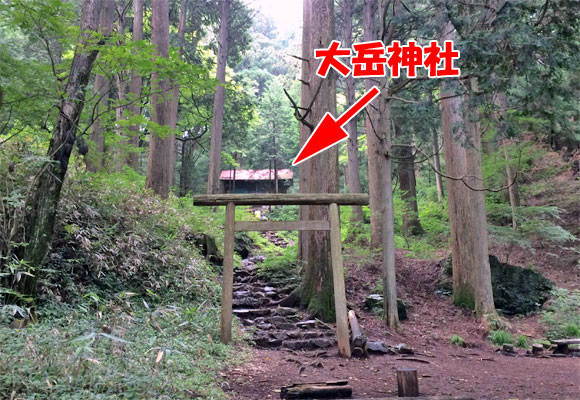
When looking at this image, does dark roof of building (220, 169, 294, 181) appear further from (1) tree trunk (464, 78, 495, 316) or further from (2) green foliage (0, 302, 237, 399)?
(2) green foliage (0, 302, 237, 399)

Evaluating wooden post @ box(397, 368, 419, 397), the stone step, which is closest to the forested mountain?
the stone step

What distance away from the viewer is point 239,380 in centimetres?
489

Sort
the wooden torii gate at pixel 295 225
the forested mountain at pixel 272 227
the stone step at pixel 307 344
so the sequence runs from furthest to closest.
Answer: the stone step at pixel 307 344, the wooden torii gate at pixel 295 225, the forested mountain at pixel 272 227

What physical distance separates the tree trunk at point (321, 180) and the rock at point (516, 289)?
447cm

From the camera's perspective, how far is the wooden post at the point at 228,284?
6.29 metres

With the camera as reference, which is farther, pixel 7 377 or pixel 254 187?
pixel 254 187

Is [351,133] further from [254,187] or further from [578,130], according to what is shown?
[254,187]

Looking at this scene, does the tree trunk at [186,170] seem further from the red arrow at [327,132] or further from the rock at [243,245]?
the red arrow at [327,132]

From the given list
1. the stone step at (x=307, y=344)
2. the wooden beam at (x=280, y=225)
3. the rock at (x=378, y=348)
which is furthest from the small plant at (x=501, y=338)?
the wooden beam at (x=280, y=225)

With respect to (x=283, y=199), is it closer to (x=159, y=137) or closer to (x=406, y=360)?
(x=406, y=360)

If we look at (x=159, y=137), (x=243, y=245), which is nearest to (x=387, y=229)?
(x=159, y=137)

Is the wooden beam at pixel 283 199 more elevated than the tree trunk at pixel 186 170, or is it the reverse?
the tree trunk at pixel 186 170

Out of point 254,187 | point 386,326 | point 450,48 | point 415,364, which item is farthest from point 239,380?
point 254,187

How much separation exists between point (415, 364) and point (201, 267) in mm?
4541
